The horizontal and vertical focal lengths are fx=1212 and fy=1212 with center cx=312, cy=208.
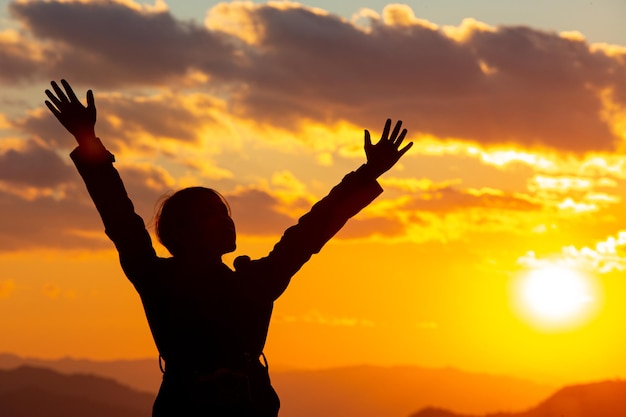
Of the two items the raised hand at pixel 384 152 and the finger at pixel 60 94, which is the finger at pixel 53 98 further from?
the raised hand at pixel 384 152

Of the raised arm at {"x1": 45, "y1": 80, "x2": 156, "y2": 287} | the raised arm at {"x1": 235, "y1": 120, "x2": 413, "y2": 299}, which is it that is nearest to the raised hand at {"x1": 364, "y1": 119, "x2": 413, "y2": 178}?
the raised arm at {"x1": 235, "y1": 120, "x2": 413, "y2": 299}

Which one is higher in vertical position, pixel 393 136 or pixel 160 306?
pixel 393 136

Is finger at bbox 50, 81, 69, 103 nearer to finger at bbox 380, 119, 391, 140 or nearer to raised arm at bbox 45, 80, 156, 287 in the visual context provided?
raised arm at bbox 45, 80, 156, 287

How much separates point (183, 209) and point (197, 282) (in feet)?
2.22

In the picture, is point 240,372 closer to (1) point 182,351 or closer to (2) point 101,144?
(1) point 182,351

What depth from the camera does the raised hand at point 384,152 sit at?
38.7ft

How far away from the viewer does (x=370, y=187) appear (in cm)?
1173

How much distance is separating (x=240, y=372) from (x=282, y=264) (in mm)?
1080

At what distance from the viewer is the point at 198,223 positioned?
36.0ft

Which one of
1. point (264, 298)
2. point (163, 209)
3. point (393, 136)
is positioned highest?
point (393, 136)

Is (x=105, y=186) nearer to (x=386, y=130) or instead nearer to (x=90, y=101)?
(x=90, y=101)

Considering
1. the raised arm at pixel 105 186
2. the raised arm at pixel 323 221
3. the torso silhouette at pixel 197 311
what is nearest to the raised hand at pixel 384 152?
the raised arm at pixel 323 221

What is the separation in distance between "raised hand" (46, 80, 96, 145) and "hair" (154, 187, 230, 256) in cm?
96

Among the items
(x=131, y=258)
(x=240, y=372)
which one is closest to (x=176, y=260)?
(x=131, y=258)
